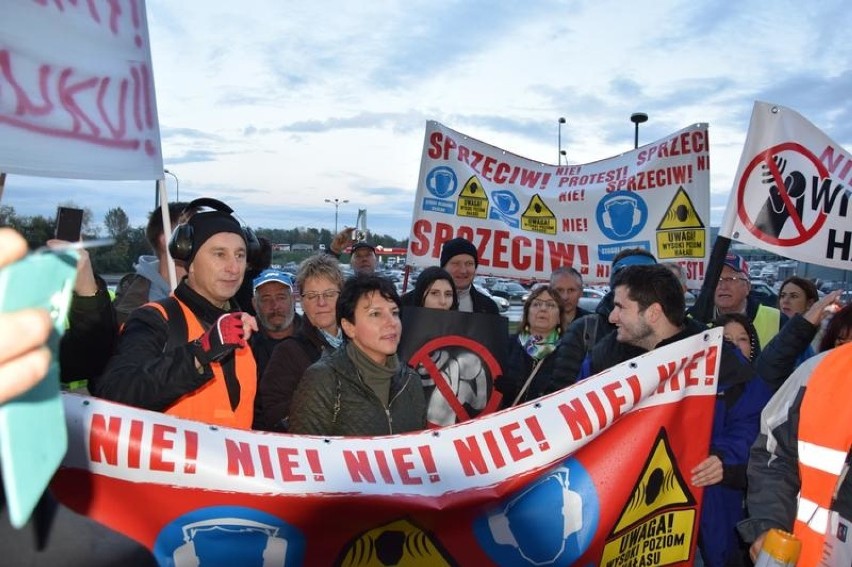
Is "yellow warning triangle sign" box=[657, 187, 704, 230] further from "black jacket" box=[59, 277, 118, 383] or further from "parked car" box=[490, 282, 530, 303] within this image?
"parked car" box=[490, 282, 530, 303]

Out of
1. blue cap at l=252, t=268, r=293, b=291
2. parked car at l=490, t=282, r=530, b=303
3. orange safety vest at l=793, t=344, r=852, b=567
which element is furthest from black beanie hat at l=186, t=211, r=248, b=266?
parked car at l=490, t=282, r=530, b=303

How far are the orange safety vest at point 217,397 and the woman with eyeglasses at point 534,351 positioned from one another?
5.08 feet

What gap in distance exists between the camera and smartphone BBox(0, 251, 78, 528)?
33.4 inches

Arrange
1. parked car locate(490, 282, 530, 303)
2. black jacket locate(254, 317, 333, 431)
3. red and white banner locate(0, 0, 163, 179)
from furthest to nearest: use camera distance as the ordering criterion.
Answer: parked car locate(490, 282, 530, 303)
black jacket locate(254, 317, 333, 431)
red and white banner locate(0, 0, 163, 179)

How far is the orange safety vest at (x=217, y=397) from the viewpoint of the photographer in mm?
2799

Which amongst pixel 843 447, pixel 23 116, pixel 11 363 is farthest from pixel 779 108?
pixel 11 363

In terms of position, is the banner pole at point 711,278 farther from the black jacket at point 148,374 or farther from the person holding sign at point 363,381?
the black jacket at point 148,374

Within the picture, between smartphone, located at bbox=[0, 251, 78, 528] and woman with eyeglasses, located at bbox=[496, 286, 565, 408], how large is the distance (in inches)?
122

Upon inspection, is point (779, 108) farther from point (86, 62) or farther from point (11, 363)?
point (11, 363)

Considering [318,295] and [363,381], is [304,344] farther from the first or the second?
[363,381]

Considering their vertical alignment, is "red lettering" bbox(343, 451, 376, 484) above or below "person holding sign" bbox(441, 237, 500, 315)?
below

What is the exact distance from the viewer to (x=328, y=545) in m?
2.41

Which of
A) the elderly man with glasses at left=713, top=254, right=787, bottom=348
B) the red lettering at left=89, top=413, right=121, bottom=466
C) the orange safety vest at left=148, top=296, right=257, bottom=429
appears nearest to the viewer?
the red lettering at left=89, top=413, right=121, bottom=466

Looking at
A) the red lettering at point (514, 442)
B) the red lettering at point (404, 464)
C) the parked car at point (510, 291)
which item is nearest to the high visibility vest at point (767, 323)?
the red lettering at point (514, 442)
